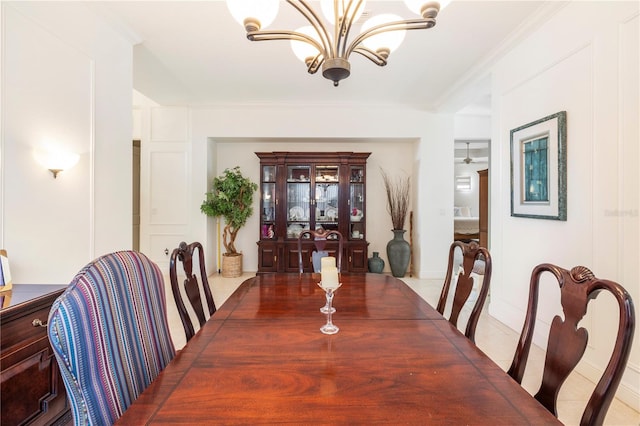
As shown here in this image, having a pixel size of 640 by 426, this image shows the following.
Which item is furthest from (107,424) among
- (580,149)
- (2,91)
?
(580,149)

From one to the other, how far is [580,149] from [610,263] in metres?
0.82

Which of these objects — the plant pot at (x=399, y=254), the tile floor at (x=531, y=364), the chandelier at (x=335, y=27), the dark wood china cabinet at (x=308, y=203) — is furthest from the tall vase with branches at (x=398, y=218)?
the chandelier at (x=335, y=27)

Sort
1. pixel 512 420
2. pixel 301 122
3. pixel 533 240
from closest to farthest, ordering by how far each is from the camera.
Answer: pixel 512 420 → pixel 533 240 → pixel 301 122

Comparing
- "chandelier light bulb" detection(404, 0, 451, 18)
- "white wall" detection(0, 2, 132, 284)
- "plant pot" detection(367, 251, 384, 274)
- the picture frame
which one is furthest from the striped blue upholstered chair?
"plant pot" detection(367, 251, 384, 274)

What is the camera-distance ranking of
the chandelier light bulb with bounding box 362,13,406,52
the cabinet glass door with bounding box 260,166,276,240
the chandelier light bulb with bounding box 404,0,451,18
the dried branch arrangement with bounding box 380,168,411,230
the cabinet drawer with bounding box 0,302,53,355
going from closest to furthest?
the cabinet drawer with bounding box 0,302,53,355 < the chandelier light bulb with bounding box 404,0,451,18 < the chandelier light bulb with bounding box 362,13,406,52 < the cabinet glass door with bounding box 260,166,276,240 < the dried branch arrangement with bounding box 380,168,411,230

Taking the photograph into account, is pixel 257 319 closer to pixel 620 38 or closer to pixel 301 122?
pixel 620 38

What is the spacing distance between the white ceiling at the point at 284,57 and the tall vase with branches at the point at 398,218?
4.20 ft

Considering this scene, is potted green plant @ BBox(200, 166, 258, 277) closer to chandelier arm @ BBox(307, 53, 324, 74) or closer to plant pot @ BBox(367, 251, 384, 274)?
plant pot @ BBox(367, 251, 384, 274)

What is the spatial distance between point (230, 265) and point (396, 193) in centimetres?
304

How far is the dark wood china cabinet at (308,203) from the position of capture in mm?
4844

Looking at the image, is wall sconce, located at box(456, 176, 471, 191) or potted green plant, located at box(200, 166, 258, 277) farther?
wall sconce, located at box(456, 176, 471, 191)

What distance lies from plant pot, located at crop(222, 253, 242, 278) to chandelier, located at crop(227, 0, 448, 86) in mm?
3713

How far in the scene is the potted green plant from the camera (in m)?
4.65

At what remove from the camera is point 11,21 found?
1.67 metres
